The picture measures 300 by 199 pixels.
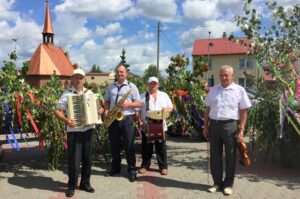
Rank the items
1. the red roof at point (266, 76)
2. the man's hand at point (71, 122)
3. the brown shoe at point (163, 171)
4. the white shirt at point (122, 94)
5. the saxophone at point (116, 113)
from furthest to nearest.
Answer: the red roof at point (266, 76) → the brown shoe at point (163, 171) → the white shirt at point (122, 94) → the saxophone at point (116, 113) → the man's hand at point (71, 122)

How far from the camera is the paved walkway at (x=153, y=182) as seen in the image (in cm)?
527

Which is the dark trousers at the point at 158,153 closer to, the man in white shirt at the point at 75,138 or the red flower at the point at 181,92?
the man in white shirt at the point at 75,138

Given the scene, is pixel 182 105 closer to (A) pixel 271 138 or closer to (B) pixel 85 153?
(A) pixel 271 138

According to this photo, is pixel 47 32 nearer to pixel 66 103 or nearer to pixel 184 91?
pixel 184 91

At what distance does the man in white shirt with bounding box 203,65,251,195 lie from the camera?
510 cm

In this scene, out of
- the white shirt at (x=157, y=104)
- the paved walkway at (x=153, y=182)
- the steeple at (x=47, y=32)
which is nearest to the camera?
the paved walkway at (x=153, y=182)

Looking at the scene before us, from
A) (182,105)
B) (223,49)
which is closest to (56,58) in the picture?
(223,49)

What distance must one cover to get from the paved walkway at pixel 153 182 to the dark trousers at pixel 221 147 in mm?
250

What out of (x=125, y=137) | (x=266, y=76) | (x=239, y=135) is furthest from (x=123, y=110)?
(x=266, y=76)

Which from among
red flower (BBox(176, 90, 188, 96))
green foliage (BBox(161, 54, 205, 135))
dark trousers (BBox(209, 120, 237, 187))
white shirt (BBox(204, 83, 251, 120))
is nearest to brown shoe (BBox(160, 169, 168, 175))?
dark trousers (BBox(209, 120, 237, 187))

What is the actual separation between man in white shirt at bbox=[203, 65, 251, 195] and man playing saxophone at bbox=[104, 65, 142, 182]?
1346 millimetres

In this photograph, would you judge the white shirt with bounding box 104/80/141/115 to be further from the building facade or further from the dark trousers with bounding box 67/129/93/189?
the building facade

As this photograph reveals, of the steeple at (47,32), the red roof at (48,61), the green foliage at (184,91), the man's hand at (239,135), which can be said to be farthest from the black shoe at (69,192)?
the steeple at (47,32)

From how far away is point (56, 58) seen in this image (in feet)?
184
